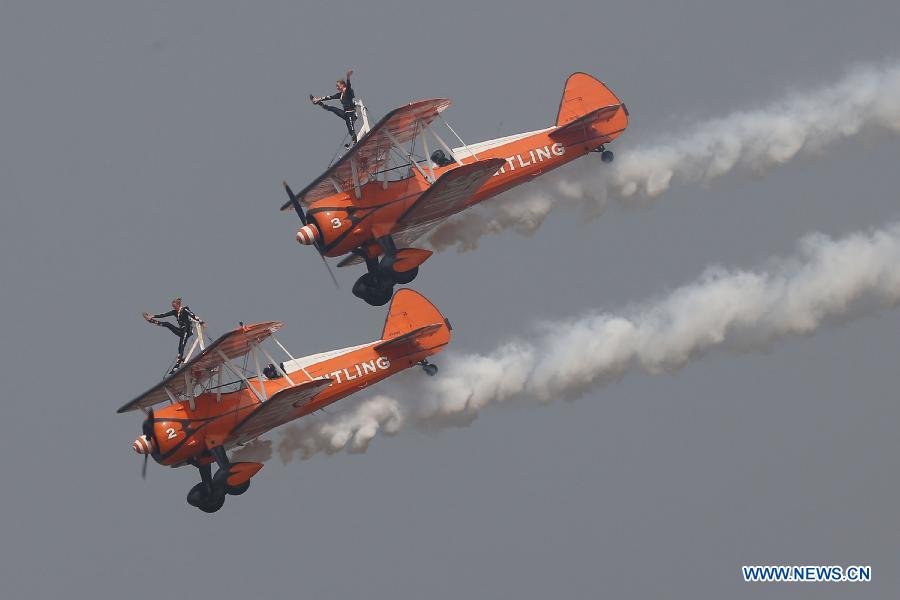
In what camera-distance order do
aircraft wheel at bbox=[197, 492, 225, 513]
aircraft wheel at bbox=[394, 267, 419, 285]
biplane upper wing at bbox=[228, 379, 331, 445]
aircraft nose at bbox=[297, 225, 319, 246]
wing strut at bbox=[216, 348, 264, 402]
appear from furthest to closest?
aircraft wheel at bbox=[394, 267, 419, 285] < aircraft nose at bbox=[297, 225, 319, 246] < aircraft wheel at bbox=[197, 492, 225, 513] < wing strut at bbox=[216, 348, 264, 402] < biplane upper wing at bbox=[228, 379, 331, 445]

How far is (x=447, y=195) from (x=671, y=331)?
6.73m

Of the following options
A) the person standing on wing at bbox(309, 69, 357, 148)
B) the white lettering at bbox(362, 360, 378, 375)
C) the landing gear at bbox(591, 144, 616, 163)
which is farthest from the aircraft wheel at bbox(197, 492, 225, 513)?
the landing gear at bbox(591, 144, 616, 163)

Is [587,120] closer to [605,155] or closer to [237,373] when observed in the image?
[605,155]

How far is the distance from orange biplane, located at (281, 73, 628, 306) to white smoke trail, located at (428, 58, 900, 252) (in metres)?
2.54

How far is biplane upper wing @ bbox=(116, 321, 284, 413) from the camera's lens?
1387 inches

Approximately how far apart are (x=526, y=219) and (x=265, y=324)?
8.05m

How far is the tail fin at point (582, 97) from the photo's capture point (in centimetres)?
4106

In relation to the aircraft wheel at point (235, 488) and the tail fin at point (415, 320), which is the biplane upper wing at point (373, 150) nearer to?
the tail fin at point (415, 320)

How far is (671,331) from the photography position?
40781 millimetres

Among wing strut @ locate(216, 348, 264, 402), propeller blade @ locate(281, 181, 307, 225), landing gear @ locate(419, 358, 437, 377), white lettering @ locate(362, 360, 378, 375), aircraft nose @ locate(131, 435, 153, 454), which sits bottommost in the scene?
aircraft nose @ locate(131, 435, 153, 454)

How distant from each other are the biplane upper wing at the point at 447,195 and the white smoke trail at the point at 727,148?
10.5 feet

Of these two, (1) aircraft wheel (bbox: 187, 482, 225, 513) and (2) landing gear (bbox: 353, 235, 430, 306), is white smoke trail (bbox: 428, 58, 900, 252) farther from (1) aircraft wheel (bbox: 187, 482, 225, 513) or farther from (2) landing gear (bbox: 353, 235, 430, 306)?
(1) aircraft wheel (bbox: 187, 482, 225, 513)

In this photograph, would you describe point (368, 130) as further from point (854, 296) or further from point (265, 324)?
point (854, 296)

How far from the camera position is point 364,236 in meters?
37.2
